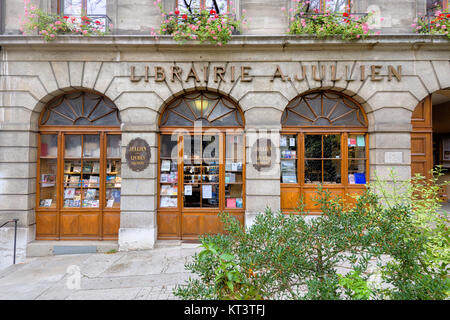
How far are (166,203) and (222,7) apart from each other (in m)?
6.40

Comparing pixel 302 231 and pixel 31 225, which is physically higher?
pixel 302 231

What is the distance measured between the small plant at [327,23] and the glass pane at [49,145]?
7894mm

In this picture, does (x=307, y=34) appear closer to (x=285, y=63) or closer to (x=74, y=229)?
(x=285, y=63)

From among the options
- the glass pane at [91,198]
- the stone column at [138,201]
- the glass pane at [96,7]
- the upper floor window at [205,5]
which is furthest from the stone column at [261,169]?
the glass pane at [96,7]

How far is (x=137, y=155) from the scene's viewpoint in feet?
23.9

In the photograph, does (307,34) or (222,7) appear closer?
(307,34)

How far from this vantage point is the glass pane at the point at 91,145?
7.71 meters

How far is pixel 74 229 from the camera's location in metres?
7.57

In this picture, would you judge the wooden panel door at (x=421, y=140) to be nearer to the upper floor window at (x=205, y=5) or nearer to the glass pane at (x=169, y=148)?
the upper floor window at (x=205, y=5)

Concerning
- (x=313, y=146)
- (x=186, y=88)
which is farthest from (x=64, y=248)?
(x=313, y=146)

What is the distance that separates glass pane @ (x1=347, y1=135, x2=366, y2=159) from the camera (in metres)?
7.62

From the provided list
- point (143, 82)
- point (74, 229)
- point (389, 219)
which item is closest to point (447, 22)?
point (389, 219)

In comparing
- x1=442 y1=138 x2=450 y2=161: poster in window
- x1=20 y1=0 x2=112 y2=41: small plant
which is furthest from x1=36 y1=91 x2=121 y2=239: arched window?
x1=442 y1=138 x2=450 y2=161: poster in window
